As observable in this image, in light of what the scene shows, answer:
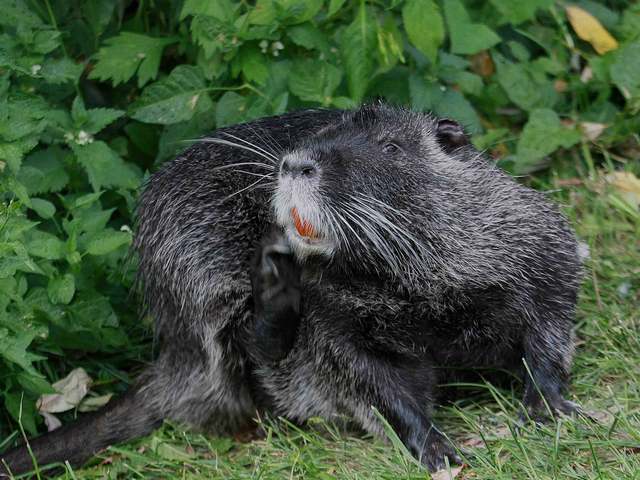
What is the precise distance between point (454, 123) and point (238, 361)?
42.4 inches

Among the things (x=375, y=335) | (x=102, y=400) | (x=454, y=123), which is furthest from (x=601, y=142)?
(x=102, y=400)

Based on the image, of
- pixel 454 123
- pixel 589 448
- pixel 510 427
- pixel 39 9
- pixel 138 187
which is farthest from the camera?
pixel 39 9

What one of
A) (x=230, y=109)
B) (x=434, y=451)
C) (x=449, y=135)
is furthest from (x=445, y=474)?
(x=230, y=109)

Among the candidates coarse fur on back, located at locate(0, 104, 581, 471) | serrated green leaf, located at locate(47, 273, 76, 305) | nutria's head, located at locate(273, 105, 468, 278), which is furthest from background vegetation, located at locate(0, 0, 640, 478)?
nutria's head, located at locate(273, 105, 468, 278)

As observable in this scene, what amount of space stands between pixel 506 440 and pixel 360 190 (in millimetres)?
840

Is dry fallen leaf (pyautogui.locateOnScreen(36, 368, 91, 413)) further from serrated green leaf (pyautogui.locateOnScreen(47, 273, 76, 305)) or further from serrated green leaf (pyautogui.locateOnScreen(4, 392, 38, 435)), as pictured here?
serrated green leaf (pyautogui.locateOnScreen(47, 273, 76, 305))

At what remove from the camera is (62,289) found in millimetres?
3977

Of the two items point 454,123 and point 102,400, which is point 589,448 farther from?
point 102,400

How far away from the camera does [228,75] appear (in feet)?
15.1

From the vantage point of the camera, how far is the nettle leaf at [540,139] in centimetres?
483

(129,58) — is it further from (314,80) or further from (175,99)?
(314,80)

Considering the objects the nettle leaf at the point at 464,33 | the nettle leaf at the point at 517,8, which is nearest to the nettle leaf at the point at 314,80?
the nettle leaf at the point at 464,33

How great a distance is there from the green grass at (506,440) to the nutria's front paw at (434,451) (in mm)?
52

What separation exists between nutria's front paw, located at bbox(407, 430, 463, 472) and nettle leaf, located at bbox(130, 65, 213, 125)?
63.8 inches
